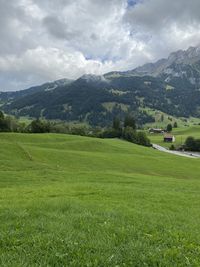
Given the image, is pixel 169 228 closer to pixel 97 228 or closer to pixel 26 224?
pixel 97 228

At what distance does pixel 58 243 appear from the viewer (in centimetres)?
1159

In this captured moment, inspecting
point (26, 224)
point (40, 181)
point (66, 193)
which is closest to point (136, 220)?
point (26, 224)

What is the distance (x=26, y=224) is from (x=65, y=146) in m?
79.4

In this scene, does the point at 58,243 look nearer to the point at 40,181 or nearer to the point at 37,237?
the point at 37,237

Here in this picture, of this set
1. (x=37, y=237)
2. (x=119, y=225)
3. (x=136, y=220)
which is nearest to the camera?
(x=37, y=237)

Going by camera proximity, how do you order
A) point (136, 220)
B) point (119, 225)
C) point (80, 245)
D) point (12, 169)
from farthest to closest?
1. point (12, 169)
2. point (136, 220)
3. point (119, 225)
4. point (80, 245)

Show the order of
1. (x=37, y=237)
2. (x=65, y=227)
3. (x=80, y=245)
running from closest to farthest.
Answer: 1. (x=80, y=245)
2. (x=37, y=237)
3. (x=65, y=227)

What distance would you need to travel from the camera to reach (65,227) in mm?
13531

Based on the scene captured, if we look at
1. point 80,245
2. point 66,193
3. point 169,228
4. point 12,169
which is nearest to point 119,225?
point 169,228

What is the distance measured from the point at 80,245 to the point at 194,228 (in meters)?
6.79

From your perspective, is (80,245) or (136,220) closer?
(80,245)

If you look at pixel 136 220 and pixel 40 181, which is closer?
pixel 136 220

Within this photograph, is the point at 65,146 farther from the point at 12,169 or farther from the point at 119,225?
the point at 119,225

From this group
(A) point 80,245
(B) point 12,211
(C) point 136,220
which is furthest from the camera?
Result: (B) point 12,211
